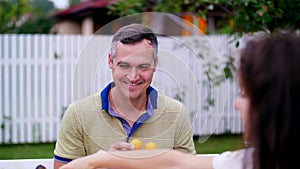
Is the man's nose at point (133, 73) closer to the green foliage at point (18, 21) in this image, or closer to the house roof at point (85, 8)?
the house roof at point (85, 8)

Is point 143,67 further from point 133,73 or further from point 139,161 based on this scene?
point 139,161

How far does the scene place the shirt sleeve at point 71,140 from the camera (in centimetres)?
189

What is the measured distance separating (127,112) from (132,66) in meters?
0.22

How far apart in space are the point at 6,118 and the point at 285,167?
222 inches

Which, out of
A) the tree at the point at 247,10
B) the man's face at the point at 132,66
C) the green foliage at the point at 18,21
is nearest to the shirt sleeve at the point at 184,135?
the man's face at the point at 132,66

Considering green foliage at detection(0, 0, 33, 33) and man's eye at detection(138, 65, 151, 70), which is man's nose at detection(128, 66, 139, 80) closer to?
man's eye at detection(138, 65, 151, 70)

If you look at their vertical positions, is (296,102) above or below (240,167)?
above

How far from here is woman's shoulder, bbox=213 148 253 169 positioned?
4.13ft

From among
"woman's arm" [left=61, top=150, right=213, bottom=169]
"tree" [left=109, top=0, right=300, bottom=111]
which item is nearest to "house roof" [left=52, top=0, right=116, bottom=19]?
"tree" [left=109, top=0, right=300, bottom=111]

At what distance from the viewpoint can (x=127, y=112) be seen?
1842 mm

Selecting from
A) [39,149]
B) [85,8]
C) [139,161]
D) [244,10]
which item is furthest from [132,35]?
[85,8]

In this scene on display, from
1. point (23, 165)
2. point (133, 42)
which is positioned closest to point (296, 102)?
point (133, 42)

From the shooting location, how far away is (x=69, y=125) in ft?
6.23

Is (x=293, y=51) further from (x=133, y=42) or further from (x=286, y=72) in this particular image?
(x=133, y=42)
